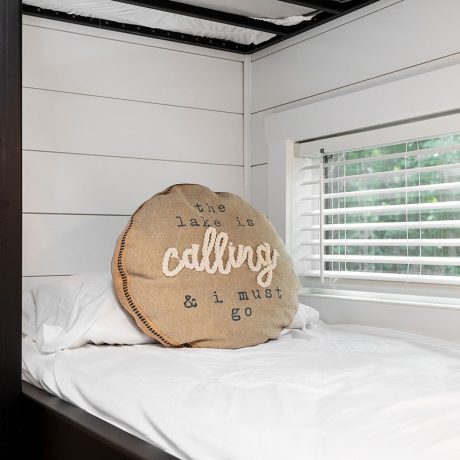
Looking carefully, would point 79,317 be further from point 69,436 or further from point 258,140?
point 258,140

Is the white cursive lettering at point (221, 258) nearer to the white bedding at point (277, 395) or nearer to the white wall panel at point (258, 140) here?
the white bedding at point (277, 395)

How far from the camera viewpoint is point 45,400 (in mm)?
1501

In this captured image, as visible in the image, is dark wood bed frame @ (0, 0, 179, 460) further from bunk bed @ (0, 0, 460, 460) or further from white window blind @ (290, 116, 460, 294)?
white window blind @ (290, 116, 460, 294)

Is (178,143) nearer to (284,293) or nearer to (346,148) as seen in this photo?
(346,148)

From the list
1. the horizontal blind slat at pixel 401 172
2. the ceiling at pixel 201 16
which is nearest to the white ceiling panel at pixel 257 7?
the ceiling at pixel 201 16

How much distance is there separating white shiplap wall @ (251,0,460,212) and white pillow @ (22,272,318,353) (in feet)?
2.77

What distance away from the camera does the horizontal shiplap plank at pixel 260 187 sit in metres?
2.69

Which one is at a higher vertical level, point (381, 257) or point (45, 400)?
point (381, 257)

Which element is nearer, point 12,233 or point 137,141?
point 12,233

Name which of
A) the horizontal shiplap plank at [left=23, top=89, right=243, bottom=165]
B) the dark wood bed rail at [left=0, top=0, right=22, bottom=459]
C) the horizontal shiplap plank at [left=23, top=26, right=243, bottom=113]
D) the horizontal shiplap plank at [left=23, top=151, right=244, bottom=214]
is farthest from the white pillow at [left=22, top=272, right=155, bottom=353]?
the horizontal shiplap plank at [left=23, top=26, right=243, bottom=113]

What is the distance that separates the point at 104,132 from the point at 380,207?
1.02m

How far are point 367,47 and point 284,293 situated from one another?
89 cm

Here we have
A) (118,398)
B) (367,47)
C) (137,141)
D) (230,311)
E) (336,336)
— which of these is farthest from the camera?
(137,141)

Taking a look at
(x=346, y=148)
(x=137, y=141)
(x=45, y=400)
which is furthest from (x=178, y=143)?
(x=45, y=400)
